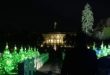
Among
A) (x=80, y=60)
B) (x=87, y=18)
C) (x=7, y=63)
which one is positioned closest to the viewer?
(x=80, y=60)

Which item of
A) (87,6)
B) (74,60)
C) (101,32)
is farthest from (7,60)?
(87,6)

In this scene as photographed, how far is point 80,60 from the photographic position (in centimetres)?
791

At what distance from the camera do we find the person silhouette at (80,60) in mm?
7825

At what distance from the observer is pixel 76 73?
25.6 feet

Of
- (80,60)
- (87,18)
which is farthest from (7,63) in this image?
(87,18)

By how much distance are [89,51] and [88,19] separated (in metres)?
132

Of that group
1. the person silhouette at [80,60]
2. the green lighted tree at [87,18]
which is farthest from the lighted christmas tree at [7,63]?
the green lighted tree at [87,18]

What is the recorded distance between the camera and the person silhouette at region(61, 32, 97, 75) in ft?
25.7

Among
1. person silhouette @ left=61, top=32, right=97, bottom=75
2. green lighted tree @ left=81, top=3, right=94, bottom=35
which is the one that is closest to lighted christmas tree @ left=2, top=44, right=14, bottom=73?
person silhouette @ left=61, top=32, right=97, bottom=75

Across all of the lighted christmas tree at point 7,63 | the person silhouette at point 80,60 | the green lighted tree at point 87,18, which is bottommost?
the lighted christmas tree at point 7,63

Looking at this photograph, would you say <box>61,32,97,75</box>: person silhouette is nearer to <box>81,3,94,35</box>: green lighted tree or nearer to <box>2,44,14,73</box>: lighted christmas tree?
<box>2,44,14,73</box>: lighted christmas tree

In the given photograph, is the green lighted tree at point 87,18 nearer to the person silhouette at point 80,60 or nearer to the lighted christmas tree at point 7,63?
the lighted christmas tree at point 7,63

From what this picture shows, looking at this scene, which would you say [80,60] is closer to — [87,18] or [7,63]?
[7,63]

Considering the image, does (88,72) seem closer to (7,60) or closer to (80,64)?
(80,64)
